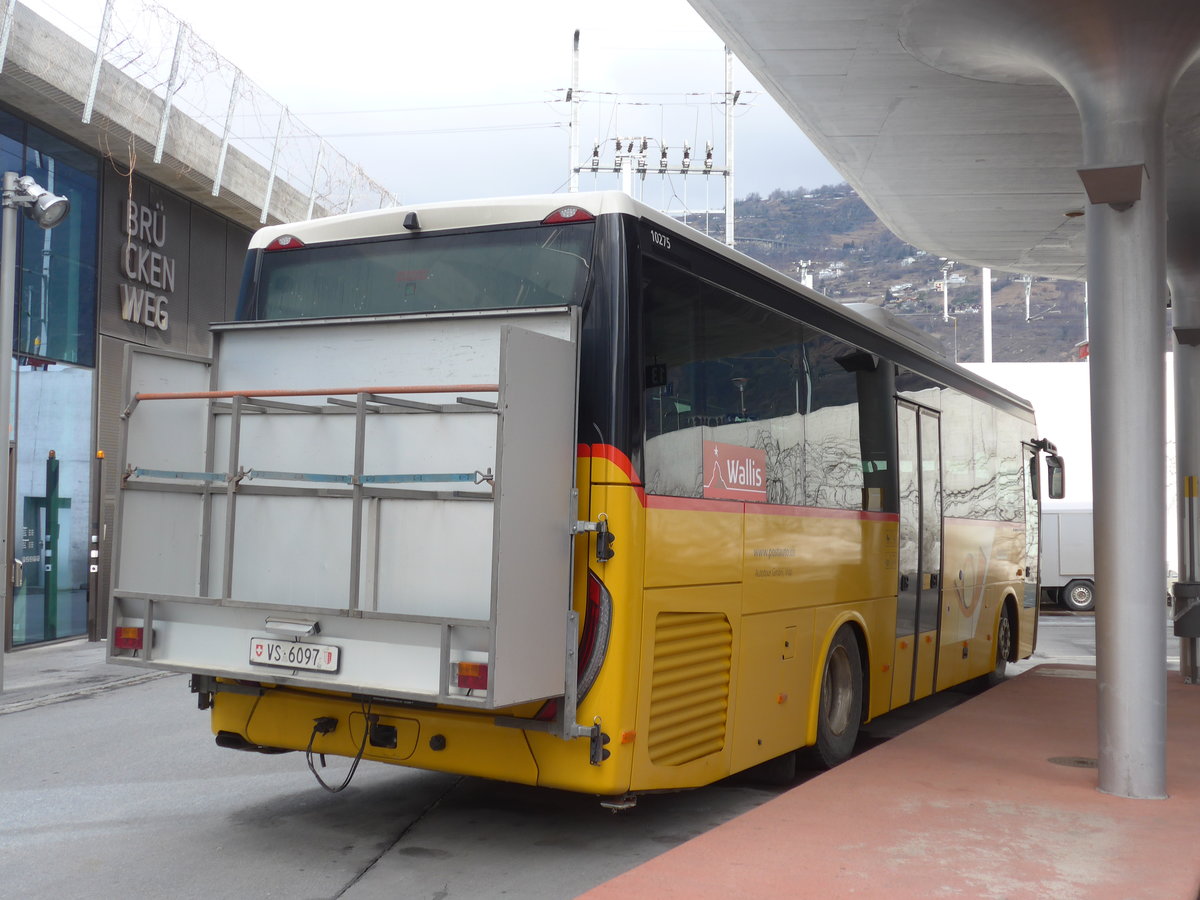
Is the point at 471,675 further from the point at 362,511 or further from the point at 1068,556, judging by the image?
the point at 1068,556

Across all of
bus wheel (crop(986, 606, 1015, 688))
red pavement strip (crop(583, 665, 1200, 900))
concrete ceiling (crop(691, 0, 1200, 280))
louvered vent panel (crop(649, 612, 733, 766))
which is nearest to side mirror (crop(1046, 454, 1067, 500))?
bus wheel (crop(986, 606, 1015, 688))

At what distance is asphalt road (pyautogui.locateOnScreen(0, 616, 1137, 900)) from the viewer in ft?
18.8

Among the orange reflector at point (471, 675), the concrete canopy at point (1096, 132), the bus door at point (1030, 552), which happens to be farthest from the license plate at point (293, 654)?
the bus door at point (1030, 552)

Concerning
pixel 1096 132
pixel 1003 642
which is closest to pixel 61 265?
pixel 1003 642

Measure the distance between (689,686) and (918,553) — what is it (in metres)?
4.25

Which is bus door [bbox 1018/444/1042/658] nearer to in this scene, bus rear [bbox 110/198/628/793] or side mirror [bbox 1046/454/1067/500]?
side mirror [bbox 1046/454/1067/500]

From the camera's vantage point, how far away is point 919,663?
1021 cm

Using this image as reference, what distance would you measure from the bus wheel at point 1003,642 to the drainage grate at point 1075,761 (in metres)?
5.01

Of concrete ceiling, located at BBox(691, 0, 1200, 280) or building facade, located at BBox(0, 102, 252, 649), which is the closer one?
concrete ceiling, located at BBox(691, 0, 1200, 280)

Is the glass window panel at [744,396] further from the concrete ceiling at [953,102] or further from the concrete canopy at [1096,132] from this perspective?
the concrete ceiling at [953,102]

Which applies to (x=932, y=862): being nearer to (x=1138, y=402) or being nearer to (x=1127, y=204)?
(x=1138, y=402)

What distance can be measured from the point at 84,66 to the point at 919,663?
1255 cm

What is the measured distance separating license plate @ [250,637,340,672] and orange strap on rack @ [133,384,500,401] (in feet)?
3.92

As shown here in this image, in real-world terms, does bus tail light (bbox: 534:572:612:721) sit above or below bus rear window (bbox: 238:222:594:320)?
below
